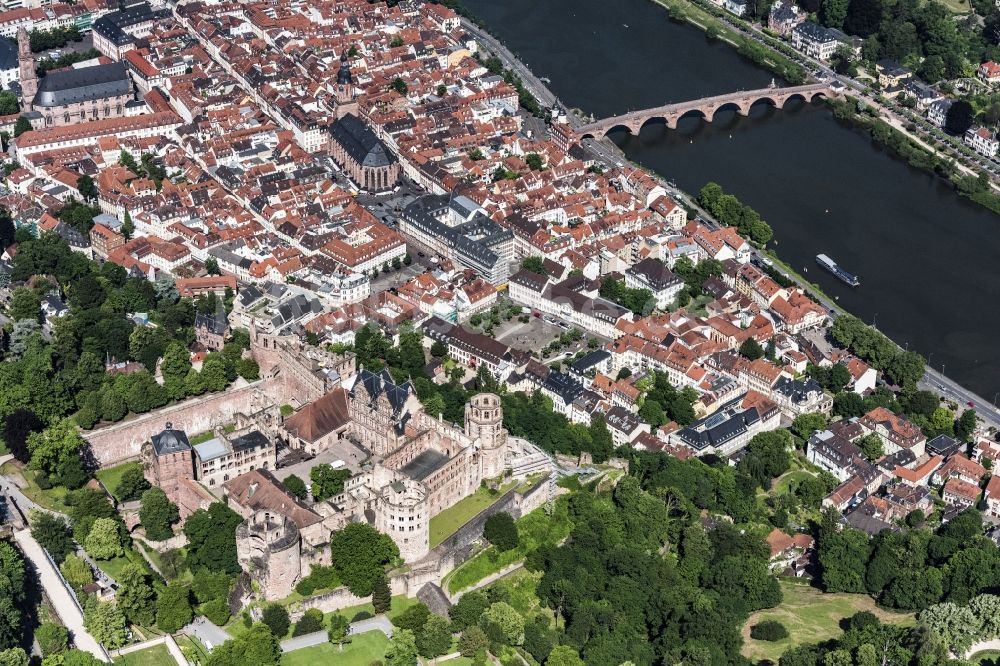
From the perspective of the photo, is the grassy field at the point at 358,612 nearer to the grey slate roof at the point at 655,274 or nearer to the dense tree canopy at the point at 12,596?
the dense tree canopy at the point at 12,596

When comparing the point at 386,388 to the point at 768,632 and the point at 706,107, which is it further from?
the point at 706,107

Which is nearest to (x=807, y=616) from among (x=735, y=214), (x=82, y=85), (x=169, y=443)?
(x=169, y=443)

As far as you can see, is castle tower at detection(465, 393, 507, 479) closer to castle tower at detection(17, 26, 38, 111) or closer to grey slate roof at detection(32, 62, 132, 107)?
grey slate roof at detection(32, 62, 132, 107)

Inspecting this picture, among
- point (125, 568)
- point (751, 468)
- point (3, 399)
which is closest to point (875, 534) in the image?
point (751, 468)

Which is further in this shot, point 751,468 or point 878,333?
point 878,333

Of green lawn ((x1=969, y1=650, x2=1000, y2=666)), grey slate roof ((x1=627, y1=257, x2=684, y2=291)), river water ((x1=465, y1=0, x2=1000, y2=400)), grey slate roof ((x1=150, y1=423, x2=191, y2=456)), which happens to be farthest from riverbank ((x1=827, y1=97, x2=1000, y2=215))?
grey slate roof ((x1=150, y1=423, x2=191, y2=456))

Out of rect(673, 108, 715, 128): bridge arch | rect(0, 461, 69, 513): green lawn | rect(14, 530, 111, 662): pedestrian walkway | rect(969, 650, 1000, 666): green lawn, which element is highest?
rect(969, 650, 1000, 666): green lawn

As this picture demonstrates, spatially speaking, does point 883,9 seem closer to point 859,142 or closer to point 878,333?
point 859,142
